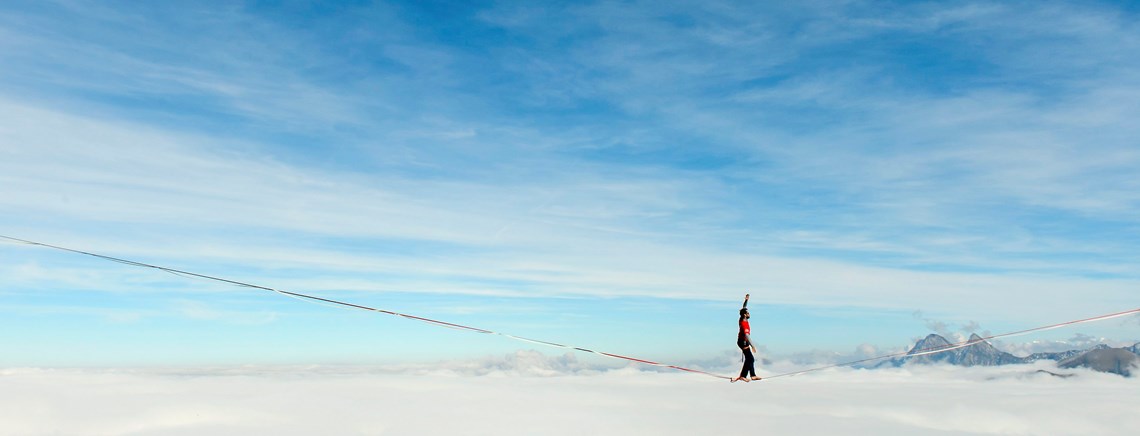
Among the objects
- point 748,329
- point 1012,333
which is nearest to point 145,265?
point 748,329

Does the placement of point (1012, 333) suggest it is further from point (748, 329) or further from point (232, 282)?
point (232, 282)

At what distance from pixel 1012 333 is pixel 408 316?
33.9 m

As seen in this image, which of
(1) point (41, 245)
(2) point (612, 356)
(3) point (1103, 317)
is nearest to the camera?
(1) point (41, 245)

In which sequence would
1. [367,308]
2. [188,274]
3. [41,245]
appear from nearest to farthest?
[41,245]
[188,274]
[367,308]

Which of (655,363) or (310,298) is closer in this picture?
(310,298)

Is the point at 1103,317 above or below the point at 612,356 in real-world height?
above

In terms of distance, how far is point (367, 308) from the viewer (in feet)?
118

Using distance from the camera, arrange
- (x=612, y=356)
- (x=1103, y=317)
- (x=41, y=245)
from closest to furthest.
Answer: (x=41, y=245), (x=1103, y=317), (x=612, y=356)

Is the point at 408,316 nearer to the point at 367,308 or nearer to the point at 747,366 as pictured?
the point at 367,308

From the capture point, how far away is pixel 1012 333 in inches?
1583

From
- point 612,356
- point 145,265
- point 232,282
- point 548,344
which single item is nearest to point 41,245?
point 145,265

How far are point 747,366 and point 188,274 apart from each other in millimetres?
31268

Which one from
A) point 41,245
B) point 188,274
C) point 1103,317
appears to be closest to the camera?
point 41,245

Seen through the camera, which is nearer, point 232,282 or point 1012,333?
point 232,282
